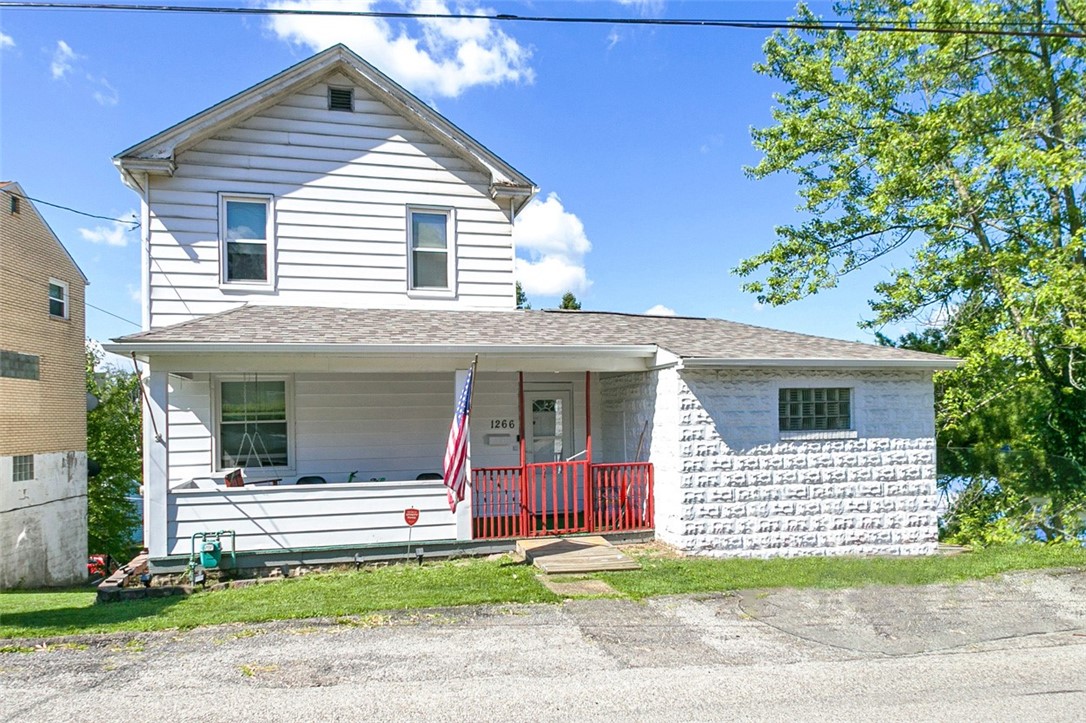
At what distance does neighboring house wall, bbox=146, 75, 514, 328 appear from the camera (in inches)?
444

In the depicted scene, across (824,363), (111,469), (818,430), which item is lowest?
(111,469)

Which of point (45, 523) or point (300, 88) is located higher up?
point (300, 88)

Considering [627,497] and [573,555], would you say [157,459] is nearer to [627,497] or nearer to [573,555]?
[573,555]

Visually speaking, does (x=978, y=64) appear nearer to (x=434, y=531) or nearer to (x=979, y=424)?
(x=979, y=424)

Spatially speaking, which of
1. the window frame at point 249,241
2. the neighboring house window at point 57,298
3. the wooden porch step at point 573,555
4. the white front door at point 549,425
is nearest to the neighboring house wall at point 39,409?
the neighboring house window at point 57,298

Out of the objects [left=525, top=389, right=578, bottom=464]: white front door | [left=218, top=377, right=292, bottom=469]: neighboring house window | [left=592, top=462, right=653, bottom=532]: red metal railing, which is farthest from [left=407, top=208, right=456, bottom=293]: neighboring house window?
[left=592, top=462, right=653, bottom=532]: red metal railing

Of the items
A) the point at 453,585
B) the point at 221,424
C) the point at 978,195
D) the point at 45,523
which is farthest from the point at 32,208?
the point at 978,195

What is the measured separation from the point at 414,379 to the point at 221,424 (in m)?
3.04

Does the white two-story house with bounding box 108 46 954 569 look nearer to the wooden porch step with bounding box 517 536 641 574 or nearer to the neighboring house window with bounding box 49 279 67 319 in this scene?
the wooden porch step with bounding box 517 536 641 574

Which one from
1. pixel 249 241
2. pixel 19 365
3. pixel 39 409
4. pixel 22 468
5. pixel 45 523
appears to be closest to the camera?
pixel 249 241

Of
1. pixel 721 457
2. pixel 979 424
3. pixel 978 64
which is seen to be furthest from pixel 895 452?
pixel 978 64

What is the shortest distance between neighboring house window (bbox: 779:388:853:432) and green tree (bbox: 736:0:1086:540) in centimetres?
395

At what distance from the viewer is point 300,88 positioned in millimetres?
11883

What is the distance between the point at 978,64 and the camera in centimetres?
1554
